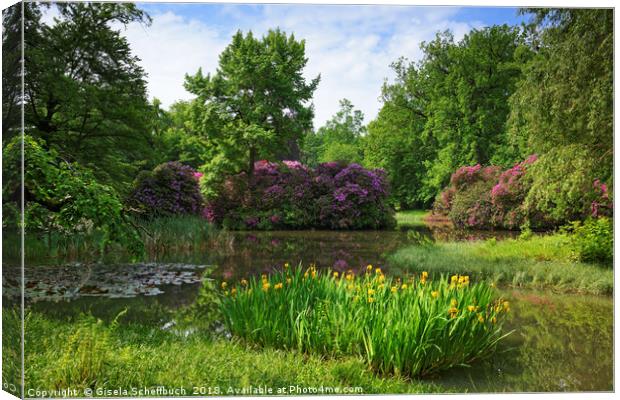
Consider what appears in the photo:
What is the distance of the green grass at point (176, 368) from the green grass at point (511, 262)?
1.64 meters

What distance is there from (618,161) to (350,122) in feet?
8.72

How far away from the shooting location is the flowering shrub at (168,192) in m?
6.12

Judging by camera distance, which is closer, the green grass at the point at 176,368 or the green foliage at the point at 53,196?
the green grass at the point at 176,368

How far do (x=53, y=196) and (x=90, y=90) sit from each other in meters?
1.27

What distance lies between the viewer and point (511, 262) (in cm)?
622

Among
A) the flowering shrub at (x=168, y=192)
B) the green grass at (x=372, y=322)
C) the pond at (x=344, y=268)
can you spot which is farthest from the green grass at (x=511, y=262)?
the flowering shrub at (x=168, y=192)

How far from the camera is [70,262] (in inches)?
241

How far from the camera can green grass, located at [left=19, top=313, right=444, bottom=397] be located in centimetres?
421

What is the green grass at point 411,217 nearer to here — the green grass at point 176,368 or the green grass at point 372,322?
the green grass at point 372,322

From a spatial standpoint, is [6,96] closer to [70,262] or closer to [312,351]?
[70,262]

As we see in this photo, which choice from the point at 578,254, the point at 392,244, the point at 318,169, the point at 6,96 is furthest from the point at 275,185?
the point at 578,254

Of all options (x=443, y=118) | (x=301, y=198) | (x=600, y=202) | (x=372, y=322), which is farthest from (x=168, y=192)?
(x=600, y=202)

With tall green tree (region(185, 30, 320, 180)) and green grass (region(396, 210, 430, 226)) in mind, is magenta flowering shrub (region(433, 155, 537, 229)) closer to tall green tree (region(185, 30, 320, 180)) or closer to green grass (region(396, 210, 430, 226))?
green grass (region(396, 210, 430, 226))

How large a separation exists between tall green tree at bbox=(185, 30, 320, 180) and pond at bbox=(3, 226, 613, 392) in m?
0.97
